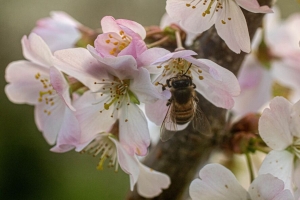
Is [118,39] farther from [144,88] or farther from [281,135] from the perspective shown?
[281,135]

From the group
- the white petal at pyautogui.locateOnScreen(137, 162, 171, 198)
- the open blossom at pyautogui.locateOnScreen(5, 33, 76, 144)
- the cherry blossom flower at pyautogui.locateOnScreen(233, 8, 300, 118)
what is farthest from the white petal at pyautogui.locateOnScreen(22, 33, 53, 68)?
the cherry blossom flower at pyautogui.locateOnScreen(233, 8, 300, 118)

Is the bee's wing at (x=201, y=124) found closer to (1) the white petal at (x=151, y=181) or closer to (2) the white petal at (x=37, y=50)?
(1) the white petal at (x=151, y=181)

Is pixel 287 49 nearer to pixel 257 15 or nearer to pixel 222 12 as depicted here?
pixel 257 15

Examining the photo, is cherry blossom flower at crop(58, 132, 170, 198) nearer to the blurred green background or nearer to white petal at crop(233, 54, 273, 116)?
white petal at crop(233, 54, 273, 116)

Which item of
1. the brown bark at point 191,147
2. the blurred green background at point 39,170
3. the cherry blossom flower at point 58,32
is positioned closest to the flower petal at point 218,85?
the brown bark at point 191,147

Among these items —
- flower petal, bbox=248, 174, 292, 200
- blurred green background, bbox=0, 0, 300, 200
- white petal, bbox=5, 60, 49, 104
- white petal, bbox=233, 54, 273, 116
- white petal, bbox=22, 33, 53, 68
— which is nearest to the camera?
flower petal, bbox=248, 174, 292, 200

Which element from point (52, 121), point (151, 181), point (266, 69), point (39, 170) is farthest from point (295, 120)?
point (39, 170)
